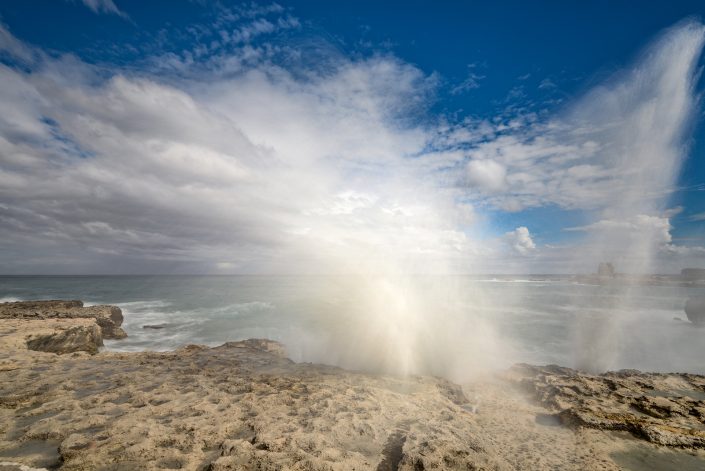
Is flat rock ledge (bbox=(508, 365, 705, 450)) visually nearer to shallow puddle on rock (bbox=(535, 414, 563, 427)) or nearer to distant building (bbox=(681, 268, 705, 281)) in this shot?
shallow puddle on rock (bbox=(535, 414, 563, 427))

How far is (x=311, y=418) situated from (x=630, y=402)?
431 inches

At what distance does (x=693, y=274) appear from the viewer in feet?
303

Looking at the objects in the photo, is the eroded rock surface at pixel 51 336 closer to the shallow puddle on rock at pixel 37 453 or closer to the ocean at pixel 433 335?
the ocean at pixel 433 335

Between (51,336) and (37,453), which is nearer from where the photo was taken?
(37,453)

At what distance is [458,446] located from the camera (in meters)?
5.77

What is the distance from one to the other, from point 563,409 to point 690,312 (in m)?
37.6

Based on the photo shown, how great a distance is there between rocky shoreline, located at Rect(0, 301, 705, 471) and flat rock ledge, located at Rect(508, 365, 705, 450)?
2.0 inches

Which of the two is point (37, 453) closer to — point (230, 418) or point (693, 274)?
point (230, 418)

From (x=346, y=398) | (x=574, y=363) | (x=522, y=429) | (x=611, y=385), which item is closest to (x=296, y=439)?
(x=346, y=398)

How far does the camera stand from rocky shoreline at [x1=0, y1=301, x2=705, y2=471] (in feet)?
17.3

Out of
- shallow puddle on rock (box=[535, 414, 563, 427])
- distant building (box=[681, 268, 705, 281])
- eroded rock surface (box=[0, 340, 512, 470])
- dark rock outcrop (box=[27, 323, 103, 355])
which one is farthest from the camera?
distant building (box=[681, 268, 705, 281])

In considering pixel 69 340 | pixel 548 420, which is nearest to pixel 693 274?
pixel 548 420

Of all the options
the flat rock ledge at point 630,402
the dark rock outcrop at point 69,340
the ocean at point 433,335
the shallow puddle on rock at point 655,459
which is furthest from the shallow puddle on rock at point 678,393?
the dark rock outcrop at point 69,340

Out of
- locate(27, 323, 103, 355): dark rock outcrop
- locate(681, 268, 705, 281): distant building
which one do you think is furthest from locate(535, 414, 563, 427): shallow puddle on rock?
locate(681, 268, 705, 281): distant building
